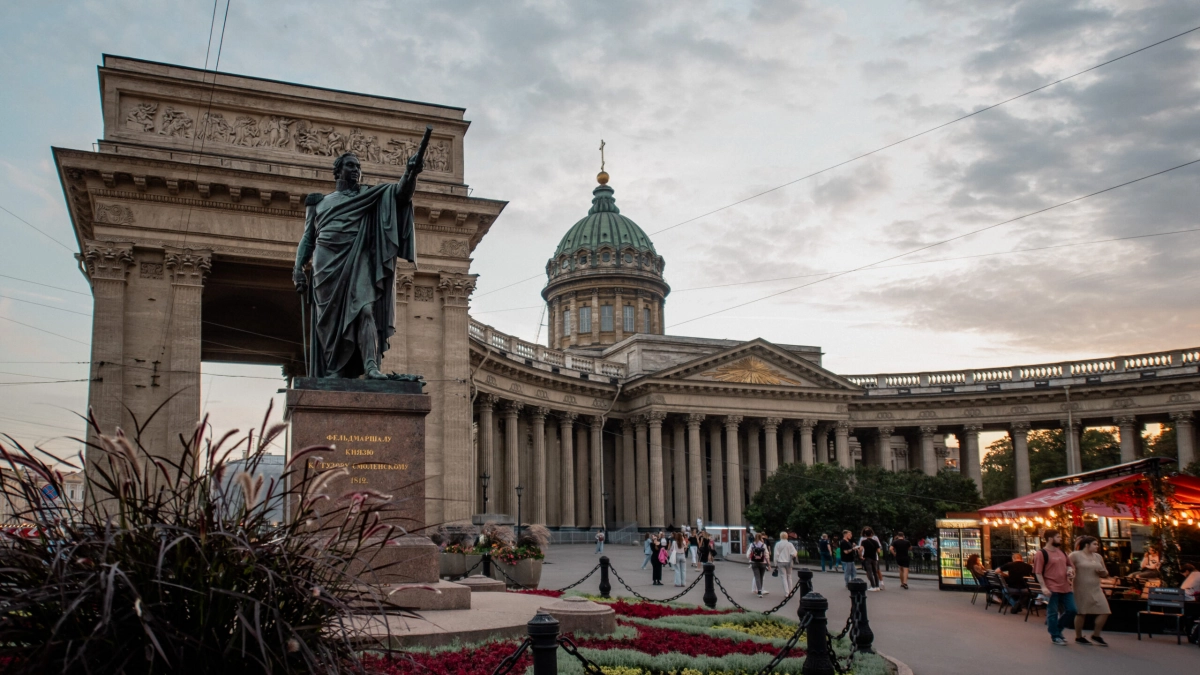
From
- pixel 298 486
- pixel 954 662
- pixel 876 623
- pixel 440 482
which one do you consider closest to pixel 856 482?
pixel 440 482

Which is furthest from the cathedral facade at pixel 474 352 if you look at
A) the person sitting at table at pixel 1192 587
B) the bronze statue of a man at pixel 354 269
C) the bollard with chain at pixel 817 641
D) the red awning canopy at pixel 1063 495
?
the red awning canopy at pixel 1063 495

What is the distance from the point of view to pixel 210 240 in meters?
30.4

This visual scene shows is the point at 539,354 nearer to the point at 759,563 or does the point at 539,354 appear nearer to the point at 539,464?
the point at 539,464

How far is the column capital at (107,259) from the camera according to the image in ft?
95.0

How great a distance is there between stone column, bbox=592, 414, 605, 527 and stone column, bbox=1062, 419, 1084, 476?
3007 centimetres

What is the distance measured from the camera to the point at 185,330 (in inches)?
1167

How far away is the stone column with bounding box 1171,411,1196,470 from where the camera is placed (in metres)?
61.0

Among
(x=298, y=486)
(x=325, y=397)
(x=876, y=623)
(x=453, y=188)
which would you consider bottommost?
(x=876, y=623)

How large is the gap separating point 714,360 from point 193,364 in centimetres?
4154

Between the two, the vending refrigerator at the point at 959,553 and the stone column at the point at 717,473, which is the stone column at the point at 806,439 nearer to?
the stone column at the point at 717,473

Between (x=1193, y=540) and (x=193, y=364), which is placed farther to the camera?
(x=193, y=364)

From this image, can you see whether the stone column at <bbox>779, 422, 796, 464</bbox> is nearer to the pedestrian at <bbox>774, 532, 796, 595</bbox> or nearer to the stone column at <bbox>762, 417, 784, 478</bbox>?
the stone column at <bbox>762, 417, 784, 478</bbox>

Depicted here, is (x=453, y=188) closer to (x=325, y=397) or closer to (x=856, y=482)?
(x=325, y=397)

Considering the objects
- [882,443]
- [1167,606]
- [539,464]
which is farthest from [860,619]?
[882,443]
